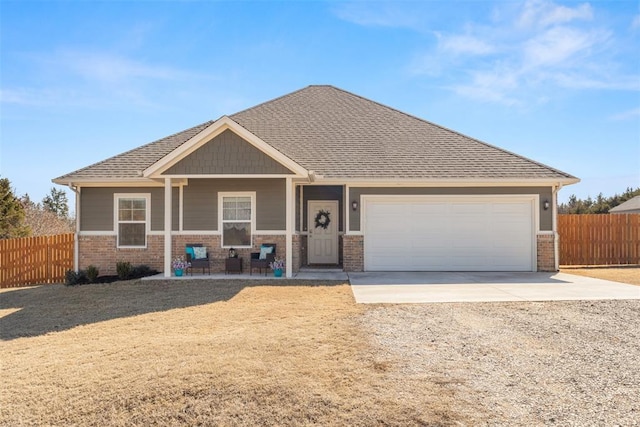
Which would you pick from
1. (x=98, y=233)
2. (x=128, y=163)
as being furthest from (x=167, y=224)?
(x=128, y=163)

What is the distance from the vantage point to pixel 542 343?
5.45 m

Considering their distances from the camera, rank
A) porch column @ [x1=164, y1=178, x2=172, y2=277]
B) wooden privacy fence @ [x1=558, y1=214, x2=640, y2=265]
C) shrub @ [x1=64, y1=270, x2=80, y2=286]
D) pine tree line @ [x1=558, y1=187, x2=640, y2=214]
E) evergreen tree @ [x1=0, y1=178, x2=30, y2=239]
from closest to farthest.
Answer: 1. porch column @ [x1=164, y1=178, x2=172, y2=277]
2. shrub @ [x1=64, y1=270, x2=80, y2=286]
3. wooden privacy fence @ [x1=558, y1=214, x2=640, y2=265]
4. evergreen tree @ [x1=0, y1=178, x2=30, y2=239]
5. pine tree line @ [x1=558, y1=187, x2=640, y2=214]

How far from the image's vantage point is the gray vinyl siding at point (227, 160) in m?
11.1

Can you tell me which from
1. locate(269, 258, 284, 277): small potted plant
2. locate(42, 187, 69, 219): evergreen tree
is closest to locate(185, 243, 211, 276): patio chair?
locate(269, 258, 284, 277): small potted plant

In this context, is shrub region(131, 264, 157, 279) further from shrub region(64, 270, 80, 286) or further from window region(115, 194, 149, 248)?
shrub region(64, 270, 80, 286)

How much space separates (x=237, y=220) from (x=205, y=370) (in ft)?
28.3

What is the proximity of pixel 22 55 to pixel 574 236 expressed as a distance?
2011cm

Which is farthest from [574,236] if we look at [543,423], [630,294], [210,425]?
[210,425]

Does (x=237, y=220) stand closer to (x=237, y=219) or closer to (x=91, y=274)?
(x=237, y=219)

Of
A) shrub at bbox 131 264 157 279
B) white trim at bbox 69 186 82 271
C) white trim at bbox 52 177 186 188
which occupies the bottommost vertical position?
shrub at bbox 131 264 157 279

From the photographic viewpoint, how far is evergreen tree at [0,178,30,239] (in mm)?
17188

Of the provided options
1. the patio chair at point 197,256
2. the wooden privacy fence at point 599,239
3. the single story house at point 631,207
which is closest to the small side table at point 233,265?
the patio chair at point 197,256

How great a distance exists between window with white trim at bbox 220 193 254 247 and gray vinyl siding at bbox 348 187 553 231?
3.34 meters

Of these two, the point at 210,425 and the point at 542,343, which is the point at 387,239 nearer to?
the point at 542,343
